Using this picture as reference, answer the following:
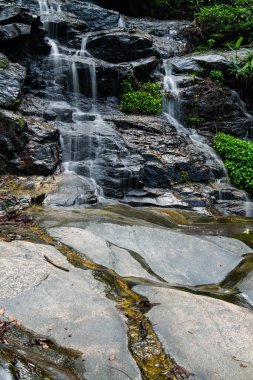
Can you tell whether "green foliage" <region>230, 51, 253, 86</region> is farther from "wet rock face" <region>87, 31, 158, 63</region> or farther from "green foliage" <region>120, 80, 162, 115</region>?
"wet rock face" <region>87, 31, 158, 63</region>

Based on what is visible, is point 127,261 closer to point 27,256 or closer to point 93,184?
point 27,256

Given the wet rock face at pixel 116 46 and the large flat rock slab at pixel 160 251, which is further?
the wet rock face at pixel 116 46

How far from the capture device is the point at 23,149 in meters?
8.64

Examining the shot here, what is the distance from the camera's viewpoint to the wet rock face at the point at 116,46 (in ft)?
45.0

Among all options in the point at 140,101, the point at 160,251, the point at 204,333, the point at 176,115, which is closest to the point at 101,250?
the point at 160,251

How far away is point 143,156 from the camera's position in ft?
32.6

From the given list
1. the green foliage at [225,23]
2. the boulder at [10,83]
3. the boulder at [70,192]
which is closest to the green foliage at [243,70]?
the green foliage at [225,23]

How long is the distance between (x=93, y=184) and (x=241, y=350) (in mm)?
6545

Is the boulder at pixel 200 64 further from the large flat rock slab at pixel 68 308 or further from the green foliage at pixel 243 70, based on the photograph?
the large flat rock slab at pixel 68 308

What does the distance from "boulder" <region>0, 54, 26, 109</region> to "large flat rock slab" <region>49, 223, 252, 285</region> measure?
18.2ft

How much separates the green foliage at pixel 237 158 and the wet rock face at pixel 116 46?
15.7 ft

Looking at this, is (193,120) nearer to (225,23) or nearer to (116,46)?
(116,46)

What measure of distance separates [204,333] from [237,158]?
9084mm

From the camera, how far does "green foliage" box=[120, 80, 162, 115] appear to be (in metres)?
12.2
